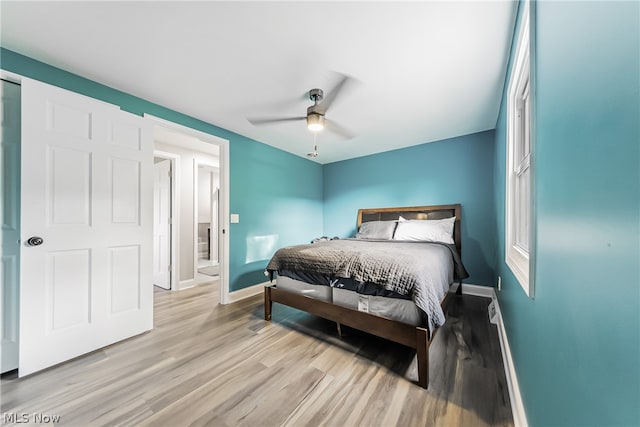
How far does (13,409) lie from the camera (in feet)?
4.56

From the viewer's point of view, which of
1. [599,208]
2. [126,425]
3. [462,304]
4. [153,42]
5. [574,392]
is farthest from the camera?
[462,304]

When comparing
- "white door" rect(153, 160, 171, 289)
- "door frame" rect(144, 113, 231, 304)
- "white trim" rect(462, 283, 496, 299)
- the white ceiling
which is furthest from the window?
"white door" rect(153, 160, 171, 289)

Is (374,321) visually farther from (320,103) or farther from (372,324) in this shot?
(320,103)

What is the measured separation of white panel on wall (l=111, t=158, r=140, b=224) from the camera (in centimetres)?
216

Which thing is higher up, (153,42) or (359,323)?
(153,42)

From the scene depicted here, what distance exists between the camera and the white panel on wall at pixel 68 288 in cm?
181

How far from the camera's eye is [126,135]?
2.23 meters

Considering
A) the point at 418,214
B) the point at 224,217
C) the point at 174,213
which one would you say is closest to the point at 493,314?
the point at 418,214

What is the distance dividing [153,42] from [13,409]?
2.49 meters

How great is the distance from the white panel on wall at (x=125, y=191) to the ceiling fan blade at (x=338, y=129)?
7.01 ft

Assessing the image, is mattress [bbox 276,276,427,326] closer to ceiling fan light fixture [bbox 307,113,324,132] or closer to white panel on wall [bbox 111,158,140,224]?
ceiling fan light fixture [bbox 307,113,324,132]

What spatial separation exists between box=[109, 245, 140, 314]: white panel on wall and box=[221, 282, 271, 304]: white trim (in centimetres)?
109

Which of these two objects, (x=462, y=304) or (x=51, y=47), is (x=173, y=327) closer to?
(x=51, y=47)

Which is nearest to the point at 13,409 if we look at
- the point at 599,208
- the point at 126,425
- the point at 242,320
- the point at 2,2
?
the point at 126,425
